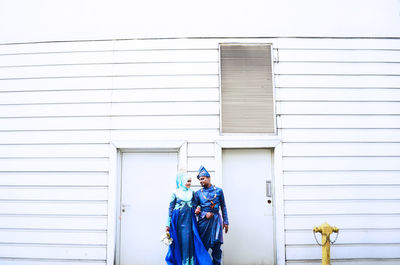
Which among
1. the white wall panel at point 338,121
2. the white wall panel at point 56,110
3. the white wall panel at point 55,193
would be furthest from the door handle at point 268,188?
the white wall panel at point 56,110

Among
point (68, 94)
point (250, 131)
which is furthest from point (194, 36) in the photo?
point (68, 94)

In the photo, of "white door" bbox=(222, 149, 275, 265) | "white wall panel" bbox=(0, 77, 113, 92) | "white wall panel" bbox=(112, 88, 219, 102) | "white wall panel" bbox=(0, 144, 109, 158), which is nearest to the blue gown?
"white door" bbox=(222, 149, 275, 265)

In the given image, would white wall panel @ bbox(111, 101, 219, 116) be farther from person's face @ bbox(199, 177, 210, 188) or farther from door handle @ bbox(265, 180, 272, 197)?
door handle @ bbox(265, 180, 272, 197)

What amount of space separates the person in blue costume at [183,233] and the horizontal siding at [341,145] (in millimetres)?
1455

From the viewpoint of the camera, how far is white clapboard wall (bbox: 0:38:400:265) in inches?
181

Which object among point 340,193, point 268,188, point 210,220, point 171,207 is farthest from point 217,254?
point 340,193

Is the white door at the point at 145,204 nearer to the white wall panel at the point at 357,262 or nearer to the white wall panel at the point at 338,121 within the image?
the white wall panel at the point at 338,121

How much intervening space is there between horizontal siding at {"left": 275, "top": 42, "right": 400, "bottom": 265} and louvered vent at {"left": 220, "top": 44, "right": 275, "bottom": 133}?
203 millimetres

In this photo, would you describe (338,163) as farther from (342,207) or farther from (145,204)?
(145,204)

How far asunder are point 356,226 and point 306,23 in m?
3.29

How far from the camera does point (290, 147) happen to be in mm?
4703

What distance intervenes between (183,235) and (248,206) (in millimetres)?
1175

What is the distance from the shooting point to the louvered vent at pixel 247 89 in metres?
4.78

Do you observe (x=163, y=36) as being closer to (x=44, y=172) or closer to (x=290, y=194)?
(x=44, y=172)
